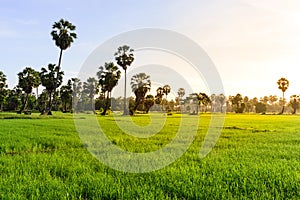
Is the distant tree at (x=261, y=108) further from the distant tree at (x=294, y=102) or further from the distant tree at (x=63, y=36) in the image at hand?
the distant tree at (x=63, y=36)

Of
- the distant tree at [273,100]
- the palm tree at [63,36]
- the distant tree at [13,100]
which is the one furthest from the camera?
the distant tree at [273,100]

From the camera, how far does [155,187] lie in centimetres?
505

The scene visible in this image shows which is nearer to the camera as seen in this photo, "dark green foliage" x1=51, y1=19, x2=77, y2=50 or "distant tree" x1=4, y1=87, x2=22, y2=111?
"dark green foliage" x1=51, y1=19, x2=77, y2=50

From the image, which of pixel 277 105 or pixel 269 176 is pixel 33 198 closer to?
pixel 269 176

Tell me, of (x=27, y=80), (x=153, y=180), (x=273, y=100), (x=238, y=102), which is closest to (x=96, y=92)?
(x=27, y=80)

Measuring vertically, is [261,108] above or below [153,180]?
above

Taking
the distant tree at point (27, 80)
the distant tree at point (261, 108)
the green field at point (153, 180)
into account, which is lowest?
the green field at point (153, 180)

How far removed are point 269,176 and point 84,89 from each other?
261 ft

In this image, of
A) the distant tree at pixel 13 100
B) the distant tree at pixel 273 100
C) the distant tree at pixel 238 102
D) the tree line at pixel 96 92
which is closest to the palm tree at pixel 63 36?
the tree line at pixel 96 92

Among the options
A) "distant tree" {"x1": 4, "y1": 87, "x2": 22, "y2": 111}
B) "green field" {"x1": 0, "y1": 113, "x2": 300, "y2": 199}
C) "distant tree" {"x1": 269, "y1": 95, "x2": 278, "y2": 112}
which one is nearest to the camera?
"green field" {"x1": 0, "y1": 113, "x2": 300, "y2": 199}

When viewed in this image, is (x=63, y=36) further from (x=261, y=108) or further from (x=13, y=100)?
(x=261, y=108)

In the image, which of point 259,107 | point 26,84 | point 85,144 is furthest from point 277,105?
point 85,144

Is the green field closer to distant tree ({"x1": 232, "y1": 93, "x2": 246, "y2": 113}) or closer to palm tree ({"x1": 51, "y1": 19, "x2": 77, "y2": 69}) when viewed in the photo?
palm tree ({"x1": 51, "y1": 19, "x2": 77, "y2": 69})

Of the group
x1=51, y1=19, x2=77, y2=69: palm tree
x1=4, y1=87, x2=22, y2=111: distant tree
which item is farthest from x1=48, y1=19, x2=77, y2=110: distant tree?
x1=4, y1=87, x2=22, y2=111: distant tree
